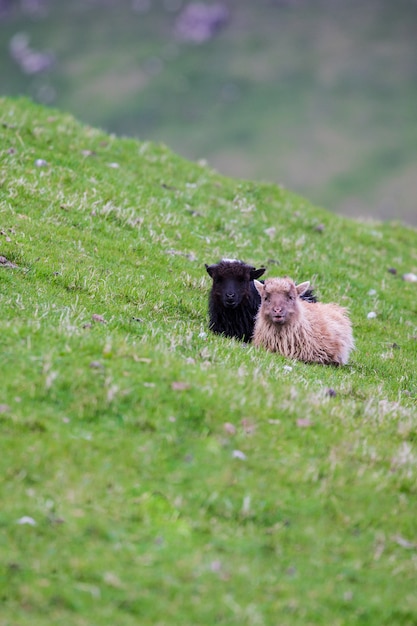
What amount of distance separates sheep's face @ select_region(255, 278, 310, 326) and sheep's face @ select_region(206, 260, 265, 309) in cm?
35

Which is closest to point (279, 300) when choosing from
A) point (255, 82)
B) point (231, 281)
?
Result: point (231, 281)

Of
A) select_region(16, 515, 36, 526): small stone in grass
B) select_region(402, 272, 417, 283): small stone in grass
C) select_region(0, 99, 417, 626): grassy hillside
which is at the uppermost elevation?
select_region(402, 272, 417, 283): small stone in grass

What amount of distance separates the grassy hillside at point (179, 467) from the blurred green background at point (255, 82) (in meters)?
100

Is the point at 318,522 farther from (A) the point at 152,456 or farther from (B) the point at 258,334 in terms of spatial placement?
(B) the point at 258,334

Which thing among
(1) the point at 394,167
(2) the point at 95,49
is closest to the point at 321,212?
(1) the point at 394,167

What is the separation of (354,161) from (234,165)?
1806cm

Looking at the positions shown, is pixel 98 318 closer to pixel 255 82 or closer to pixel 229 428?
pixel 229 428

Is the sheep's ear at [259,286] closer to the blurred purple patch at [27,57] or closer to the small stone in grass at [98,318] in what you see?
the small stone in grass at [98,318]

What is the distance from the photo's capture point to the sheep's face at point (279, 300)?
1477 cm

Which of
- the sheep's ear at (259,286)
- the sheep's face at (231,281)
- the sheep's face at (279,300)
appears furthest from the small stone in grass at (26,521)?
the sheep's ear at (259,286)

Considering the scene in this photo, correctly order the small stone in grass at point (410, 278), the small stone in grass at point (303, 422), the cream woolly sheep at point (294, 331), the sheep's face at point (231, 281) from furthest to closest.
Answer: the small stone in grass at point (410, 278)
the sheep's face at point (231, 281)
the cream woolly sheep at point (294, 331)
the small stone in grass at point (303, 422)

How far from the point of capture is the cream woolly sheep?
15.0 meters

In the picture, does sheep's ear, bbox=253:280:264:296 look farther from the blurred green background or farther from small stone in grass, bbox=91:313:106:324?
the blurred green background

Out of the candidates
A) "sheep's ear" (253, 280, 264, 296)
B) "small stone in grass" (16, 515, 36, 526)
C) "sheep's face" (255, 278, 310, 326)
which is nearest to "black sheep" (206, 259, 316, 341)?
"sheep's ear" (253, 280, 264, 296)
